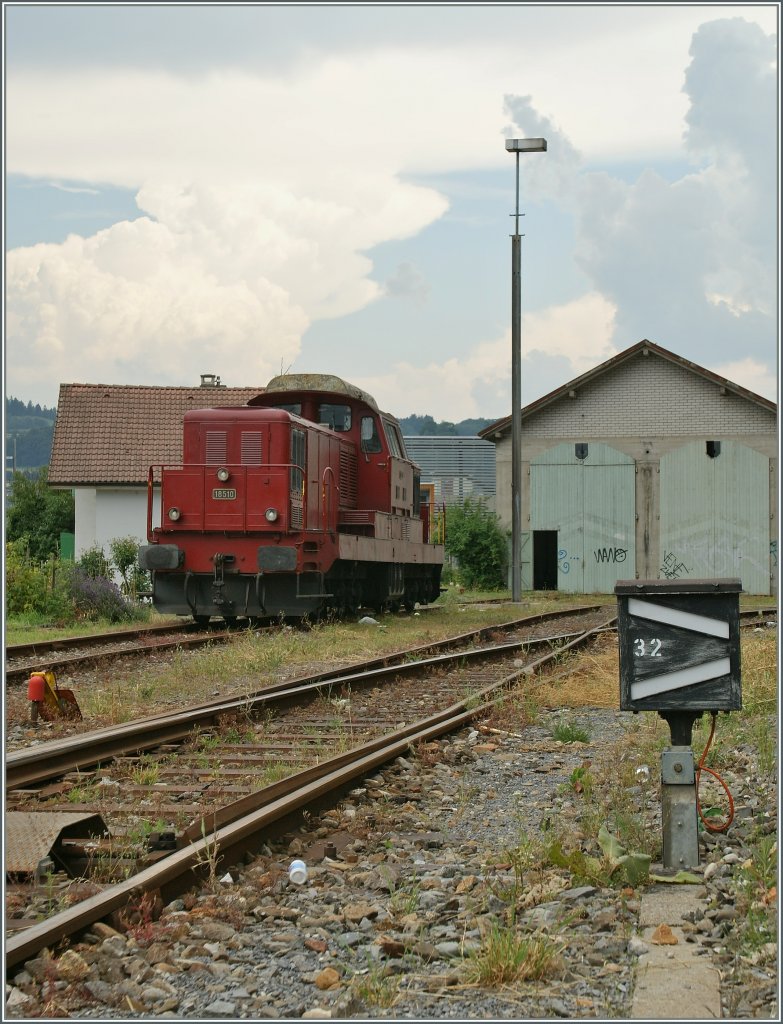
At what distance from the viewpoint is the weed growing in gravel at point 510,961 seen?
387cm

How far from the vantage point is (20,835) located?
5.21 meters

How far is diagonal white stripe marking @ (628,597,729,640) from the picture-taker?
17.4 feet

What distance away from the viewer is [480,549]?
35094mm

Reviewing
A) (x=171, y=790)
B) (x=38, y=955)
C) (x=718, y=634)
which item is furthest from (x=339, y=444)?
(x=38, y=955)

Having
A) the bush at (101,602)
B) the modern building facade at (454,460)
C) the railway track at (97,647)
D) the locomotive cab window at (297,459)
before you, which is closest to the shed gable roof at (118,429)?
the bush at (101,602)

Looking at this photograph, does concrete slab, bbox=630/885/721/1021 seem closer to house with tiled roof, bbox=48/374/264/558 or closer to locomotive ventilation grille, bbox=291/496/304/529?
locomotive ventilation grille, bbox=291/496/304/529

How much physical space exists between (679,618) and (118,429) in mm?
32944

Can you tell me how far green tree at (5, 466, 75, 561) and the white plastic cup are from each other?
4566 cm

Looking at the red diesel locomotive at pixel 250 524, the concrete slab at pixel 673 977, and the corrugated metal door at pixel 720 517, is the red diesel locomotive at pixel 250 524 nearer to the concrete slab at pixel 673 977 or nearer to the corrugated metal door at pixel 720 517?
the concrete slab at pixel 673 977

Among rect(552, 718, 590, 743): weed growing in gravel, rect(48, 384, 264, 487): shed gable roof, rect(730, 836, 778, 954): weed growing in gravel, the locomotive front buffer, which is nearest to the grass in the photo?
rect(552, 718, 590, 743): weed growing in gravel

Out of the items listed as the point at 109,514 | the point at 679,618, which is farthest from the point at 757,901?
the point at 109,514

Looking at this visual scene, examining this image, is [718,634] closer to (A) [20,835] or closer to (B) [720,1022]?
(B) [720,1022]

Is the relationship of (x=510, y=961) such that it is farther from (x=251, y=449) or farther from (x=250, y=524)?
(x=251, y=449)

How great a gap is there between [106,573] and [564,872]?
69.1 feet
